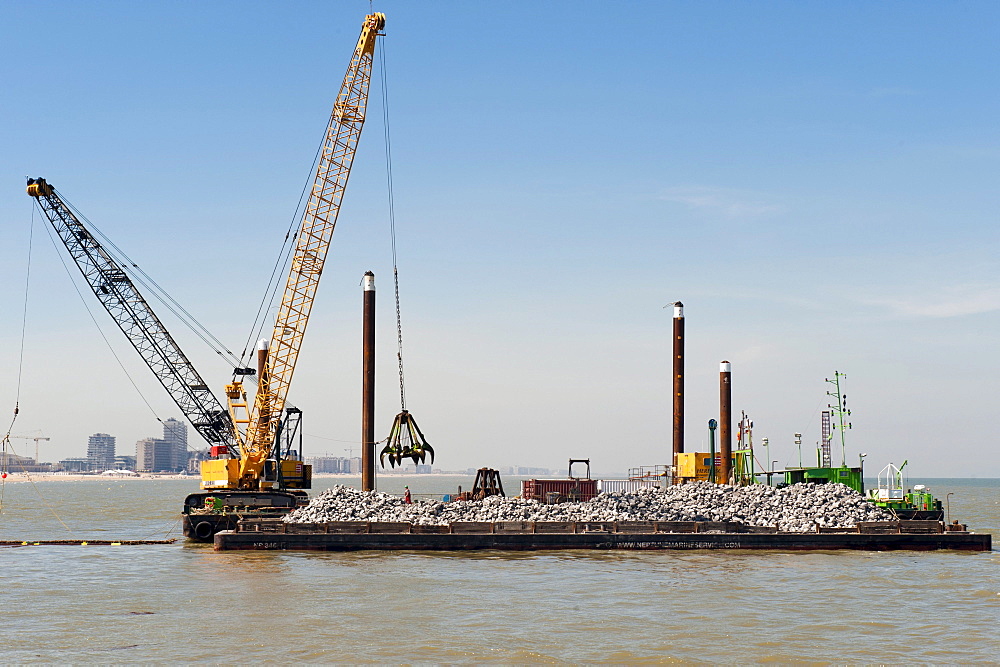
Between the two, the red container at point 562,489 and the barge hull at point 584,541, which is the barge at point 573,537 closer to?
the barge hull at point 584,541

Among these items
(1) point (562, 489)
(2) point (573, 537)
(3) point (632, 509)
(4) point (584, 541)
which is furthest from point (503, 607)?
(1) point (562, 489)

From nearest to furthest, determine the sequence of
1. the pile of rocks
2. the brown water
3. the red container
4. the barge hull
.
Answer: the brown water → the barge hull → the pile of rocks → the red container

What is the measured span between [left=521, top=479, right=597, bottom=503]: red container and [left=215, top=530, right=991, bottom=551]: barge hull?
802cm

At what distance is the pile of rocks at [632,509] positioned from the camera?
4888 cm

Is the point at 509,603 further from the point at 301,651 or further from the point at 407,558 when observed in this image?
the point at 407,558

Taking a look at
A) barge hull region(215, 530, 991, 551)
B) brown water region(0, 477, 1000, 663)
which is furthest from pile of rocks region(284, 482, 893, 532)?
brown water region(0, 477, 1000, 663)

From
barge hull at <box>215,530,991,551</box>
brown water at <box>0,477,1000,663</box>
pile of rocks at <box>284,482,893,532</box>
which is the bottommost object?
brown water at <box>0,477,1000,663</box>

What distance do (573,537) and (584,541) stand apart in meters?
0.59

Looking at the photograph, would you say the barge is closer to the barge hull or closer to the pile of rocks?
the barge hull

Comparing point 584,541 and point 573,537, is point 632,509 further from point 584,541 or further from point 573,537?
point 573,537

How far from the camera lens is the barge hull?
45375mm

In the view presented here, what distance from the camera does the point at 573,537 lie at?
45.5 m

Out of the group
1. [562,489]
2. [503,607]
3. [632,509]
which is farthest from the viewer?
[562,489]

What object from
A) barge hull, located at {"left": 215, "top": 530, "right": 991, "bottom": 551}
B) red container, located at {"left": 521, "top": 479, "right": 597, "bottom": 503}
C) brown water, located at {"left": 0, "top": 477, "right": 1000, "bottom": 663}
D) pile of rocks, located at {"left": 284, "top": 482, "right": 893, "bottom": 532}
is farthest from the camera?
red container, located at {"left": 521, "top": 479, "right": 597, "bottom": 503}
